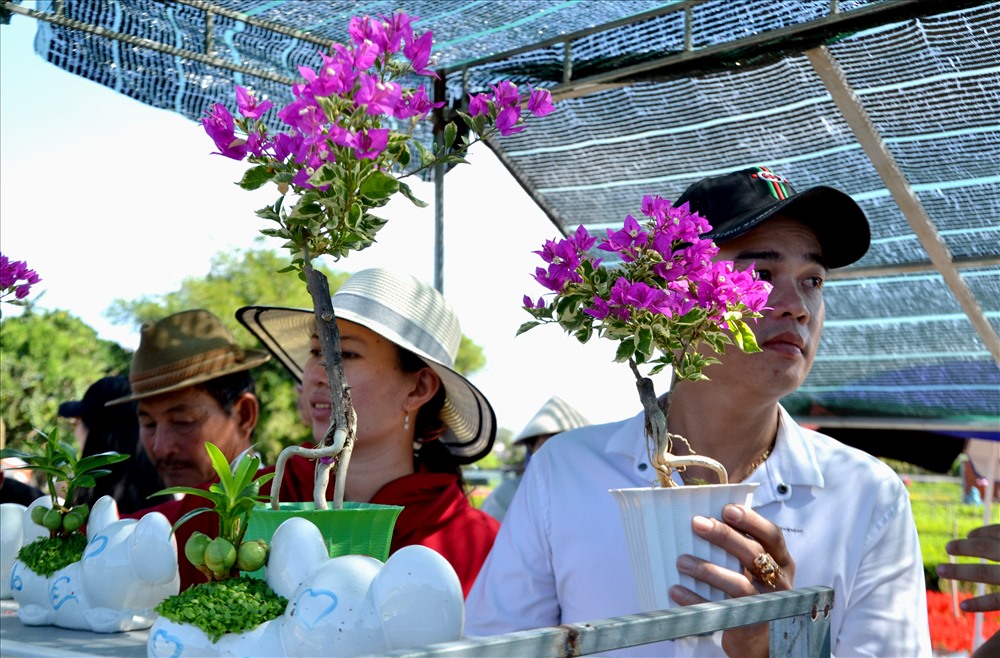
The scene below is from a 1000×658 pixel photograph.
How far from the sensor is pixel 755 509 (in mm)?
1932

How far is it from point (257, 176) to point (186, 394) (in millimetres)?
2421

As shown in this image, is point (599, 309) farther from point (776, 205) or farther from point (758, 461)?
point (758, 461)

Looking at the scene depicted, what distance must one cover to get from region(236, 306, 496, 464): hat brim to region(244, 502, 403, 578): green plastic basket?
1.17 m

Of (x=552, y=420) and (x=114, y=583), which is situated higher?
(x=552, y=420)

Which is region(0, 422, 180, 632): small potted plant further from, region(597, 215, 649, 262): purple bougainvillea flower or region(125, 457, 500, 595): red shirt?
region(597, 215, 649, 262): purple bougainvillea flower

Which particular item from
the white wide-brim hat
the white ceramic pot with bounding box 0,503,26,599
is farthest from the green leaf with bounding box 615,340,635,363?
the white ceramic pot with bounding box 0,503,26,599

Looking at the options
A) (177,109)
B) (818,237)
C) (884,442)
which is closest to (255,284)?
(884,442)

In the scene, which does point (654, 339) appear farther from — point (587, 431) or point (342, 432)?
point (587, 431)

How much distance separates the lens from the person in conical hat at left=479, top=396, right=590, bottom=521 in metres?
6.38

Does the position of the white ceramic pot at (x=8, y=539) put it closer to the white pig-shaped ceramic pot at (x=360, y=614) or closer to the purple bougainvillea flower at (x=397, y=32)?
the white pig-shaped ceramic pot at (x=360, y=614)

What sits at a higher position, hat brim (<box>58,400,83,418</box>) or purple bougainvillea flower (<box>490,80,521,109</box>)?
hat brim (<box>58,400,83,418</box>)

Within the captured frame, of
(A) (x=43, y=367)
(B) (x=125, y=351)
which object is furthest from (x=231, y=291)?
(A) (x=43, y=367)

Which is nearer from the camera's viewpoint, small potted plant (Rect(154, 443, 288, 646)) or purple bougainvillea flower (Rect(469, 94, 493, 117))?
small potted plant (Rect(154, 443, 288, 646))

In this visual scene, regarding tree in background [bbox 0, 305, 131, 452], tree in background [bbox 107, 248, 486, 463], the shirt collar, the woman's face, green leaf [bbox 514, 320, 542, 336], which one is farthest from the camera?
tree in background [bbox 107, 248, 486, 463]
